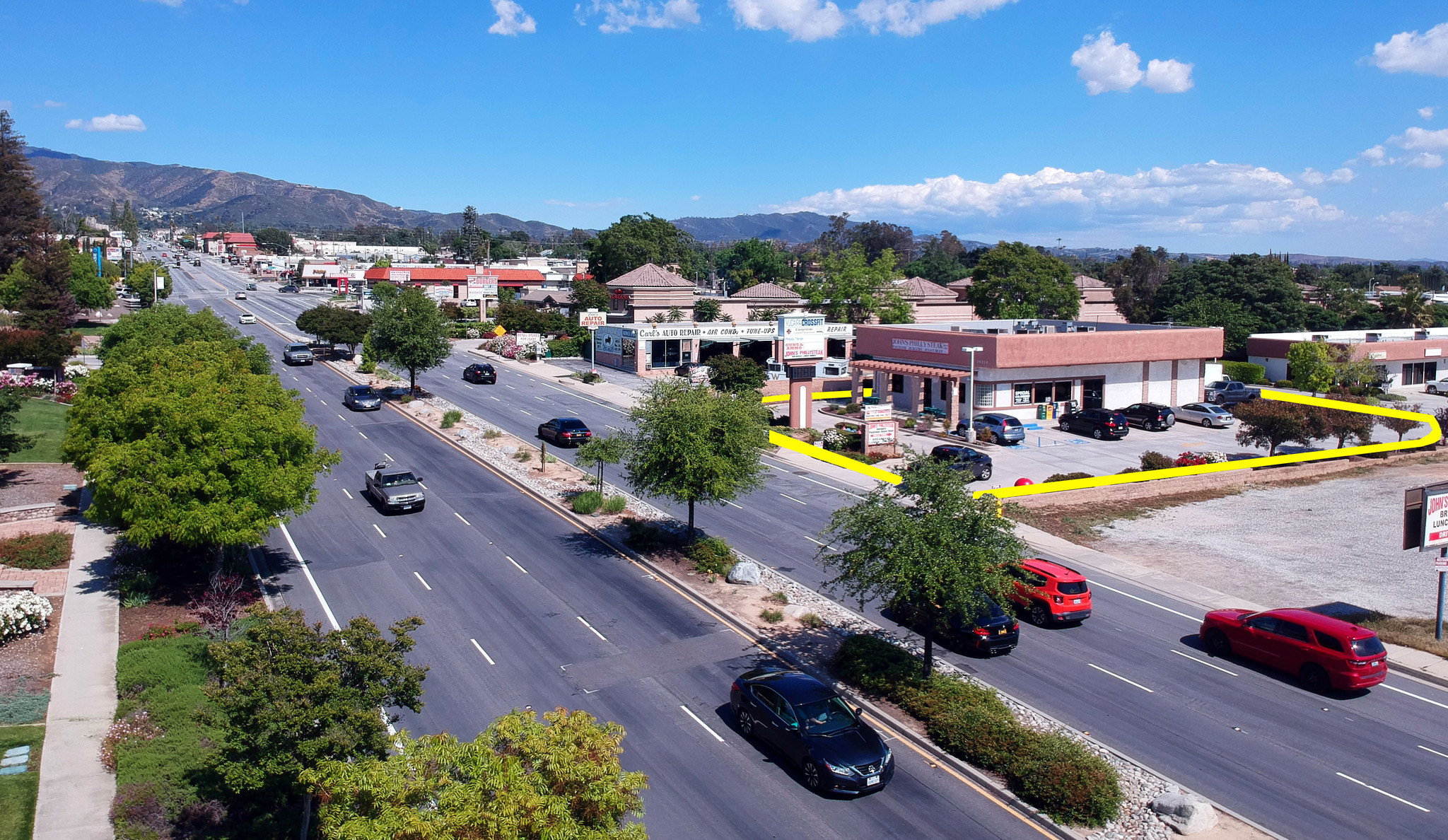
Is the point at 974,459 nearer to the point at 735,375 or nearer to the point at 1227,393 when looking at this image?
the point at 735,375

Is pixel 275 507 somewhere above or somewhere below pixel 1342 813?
above

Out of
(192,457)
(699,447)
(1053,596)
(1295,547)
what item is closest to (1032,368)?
(1295,547)

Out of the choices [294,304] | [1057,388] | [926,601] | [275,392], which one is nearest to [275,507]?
[275,392]

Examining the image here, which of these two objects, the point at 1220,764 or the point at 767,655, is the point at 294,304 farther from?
the point at 1220,764

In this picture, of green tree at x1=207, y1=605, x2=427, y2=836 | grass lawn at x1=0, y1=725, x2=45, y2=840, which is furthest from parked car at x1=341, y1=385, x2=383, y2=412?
green tree at x1=207, y1=605, x2=427, y2=836

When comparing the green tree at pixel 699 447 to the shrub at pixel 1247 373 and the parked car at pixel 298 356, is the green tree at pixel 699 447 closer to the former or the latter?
the parked car at pixel 298 356

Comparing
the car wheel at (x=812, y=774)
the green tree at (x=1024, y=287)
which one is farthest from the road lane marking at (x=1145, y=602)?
the green tree at (x=1024, y=287)
